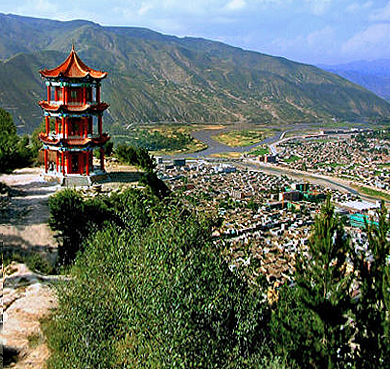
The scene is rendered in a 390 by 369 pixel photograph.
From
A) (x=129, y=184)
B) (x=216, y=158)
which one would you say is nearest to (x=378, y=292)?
(x=129, y=184)

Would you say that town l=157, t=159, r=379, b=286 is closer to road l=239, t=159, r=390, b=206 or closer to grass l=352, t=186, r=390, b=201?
road l=239, t=159, r=390, b=206

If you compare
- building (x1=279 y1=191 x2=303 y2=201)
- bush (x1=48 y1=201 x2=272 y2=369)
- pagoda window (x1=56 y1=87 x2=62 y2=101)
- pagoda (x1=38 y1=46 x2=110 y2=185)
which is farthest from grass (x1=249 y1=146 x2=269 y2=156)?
bush (x1=48 y1=201 x2=272 y2=369)

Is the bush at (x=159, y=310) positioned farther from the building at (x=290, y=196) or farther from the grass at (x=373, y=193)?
the grass at (x=373, y=193)

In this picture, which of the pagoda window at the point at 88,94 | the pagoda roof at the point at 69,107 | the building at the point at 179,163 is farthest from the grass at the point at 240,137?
the pagoda roof at the point at 69,107

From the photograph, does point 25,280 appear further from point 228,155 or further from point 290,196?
point 228,155

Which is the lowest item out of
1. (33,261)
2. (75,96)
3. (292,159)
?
(292,159)

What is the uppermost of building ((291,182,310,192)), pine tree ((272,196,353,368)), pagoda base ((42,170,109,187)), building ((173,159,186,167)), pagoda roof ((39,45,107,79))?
pagoda roof ((39,45,107,79))

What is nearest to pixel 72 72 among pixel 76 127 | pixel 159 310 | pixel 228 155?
pixel 76 127
